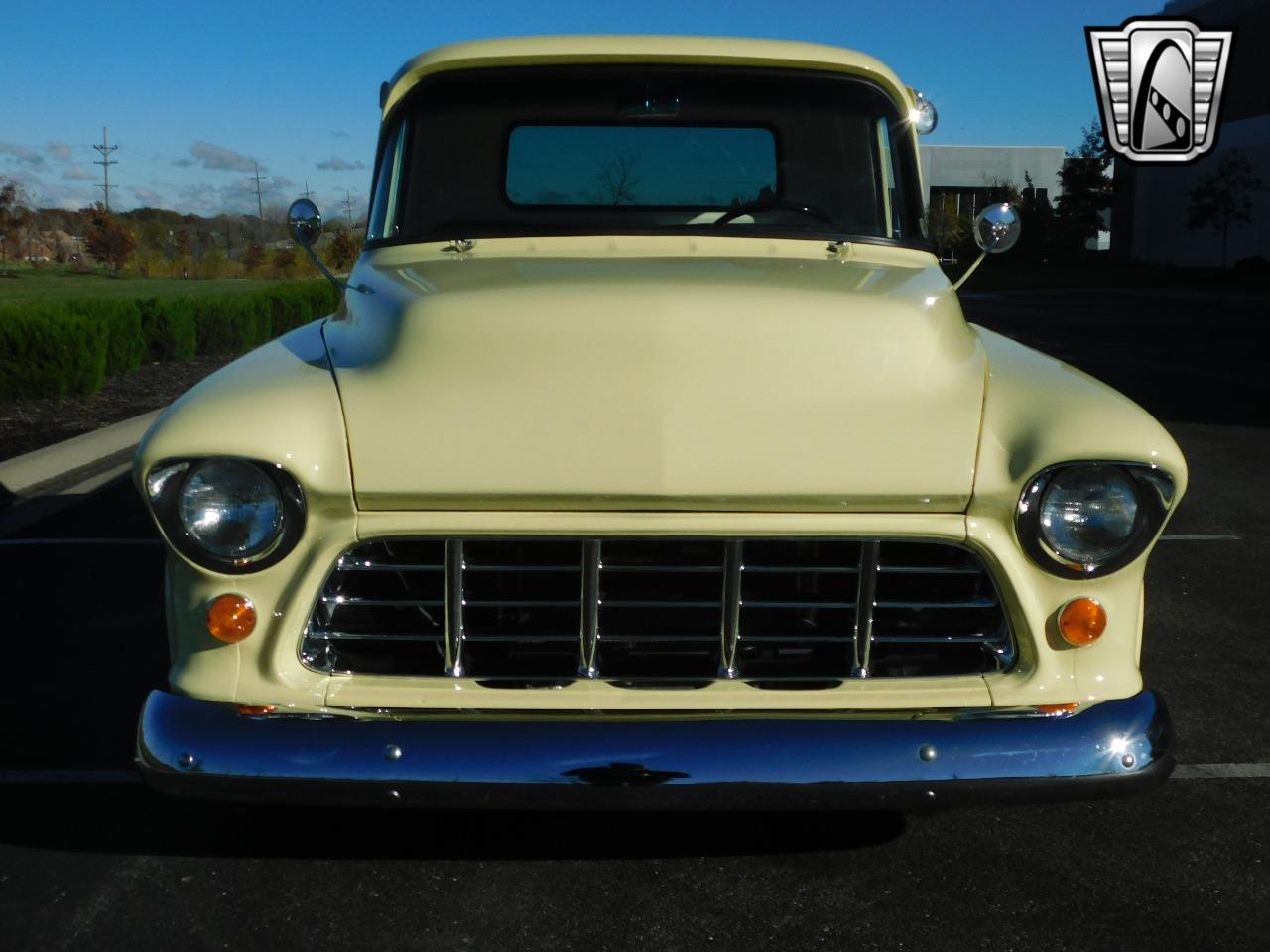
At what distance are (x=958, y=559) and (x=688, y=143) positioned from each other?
1.79 metres

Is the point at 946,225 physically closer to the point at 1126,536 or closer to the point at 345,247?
the point at 1126,536

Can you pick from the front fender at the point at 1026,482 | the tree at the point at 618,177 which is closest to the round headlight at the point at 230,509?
the front fender at the point at 1026,482

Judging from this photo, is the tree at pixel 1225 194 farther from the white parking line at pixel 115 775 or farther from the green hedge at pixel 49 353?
the white parking line at pixel 115 775

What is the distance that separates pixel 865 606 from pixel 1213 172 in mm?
48980

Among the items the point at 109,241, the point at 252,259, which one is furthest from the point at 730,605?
the point at 109,241

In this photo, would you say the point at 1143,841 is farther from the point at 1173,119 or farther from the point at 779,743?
the point at 1173,119

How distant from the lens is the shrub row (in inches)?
431

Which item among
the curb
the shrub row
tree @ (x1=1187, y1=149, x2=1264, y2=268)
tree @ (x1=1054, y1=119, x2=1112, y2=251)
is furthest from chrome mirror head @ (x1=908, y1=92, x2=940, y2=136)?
tree @ (x1=1054, y1=119, x2=1112, y2=251)

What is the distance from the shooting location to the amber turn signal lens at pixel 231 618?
8.31ft

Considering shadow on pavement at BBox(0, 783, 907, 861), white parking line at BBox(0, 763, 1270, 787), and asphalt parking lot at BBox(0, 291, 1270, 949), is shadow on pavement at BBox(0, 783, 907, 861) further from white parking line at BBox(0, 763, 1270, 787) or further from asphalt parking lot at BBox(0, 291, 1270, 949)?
white parking line at BBox(0, 763, 1270, 787)

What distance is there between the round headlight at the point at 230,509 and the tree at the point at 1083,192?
177 ft

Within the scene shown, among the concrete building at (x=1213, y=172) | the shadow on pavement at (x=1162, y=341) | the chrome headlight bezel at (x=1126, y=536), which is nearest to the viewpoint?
the chrome headlight bezel at (x=1126, y=536)

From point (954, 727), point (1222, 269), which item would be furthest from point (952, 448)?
point (1222, 269)

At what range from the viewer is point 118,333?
1290cm
